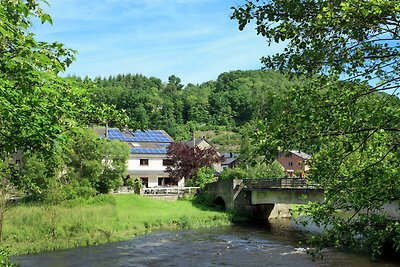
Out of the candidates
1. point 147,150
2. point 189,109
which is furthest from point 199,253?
point 189,109

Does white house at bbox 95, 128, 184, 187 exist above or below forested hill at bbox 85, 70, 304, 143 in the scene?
below

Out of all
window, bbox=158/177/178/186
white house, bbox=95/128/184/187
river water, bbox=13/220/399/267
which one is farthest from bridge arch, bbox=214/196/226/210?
window, bbox=158/177/178/186

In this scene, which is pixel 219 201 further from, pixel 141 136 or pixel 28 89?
pixel 28 89

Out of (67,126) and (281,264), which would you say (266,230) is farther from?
(67,126)

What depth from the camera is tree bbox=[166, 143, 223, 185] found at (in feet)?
183

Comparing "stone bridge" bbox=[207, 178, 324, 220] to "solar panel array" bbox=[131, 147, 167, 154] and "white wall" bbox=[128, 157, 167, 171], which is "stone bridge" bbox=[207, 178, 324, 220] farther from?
"solar panel array" bbox=[131, 147, 167, 154]

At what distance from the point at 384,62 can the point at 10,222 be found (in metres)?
31.6

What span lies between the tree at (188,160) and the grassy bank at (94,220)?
8796 mm

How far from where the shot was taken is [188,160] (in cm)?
5569

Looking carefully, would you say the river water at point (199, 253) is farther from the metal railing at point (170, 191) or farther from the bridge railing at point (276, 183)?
the metal railing at point (170, 191)

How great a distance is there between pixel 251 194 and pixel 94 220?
18.4 meters

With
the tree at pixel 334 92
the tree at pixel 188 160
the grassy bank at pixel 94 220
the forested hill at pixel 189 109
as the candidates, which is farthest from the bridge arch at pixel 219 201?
the forested hill at pixel 189 109

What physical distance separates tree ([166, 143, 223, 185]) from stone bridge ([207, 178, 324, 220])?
15.8ft

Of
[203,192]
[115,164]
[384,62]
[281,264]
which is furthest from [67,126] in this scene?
[203,192]
